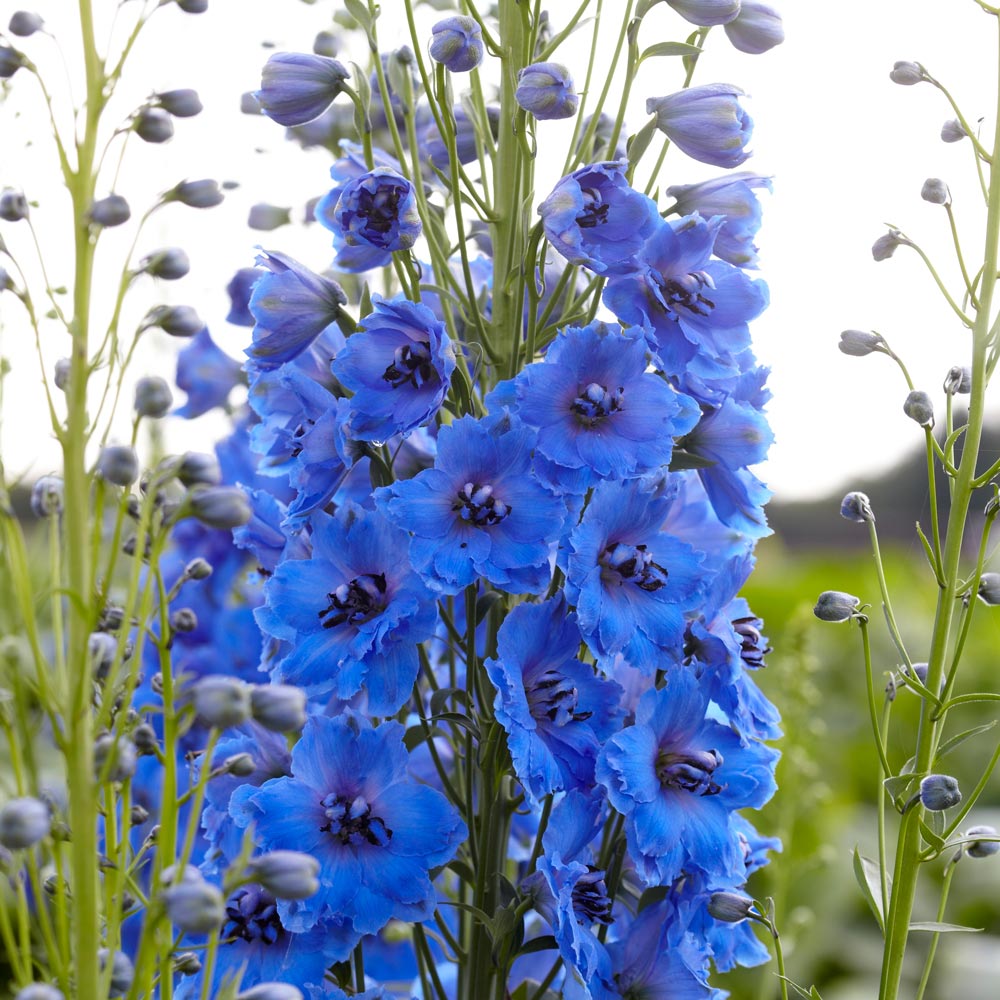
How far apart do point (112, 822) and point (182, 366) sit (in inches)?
34.1

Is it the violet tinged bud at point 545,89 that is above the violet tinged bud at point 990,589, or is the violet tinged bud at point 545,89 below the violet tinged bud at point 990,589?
above

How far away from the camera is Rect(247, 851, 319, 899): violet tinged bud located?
0.55m

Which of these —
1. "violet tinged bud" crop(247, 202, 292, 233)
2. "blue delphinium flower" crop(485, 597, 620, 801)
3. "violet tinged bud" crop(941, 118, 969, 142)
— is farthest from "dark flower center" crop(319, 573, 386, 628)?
"violet tinged bud" crop(247, 202, 292, 233)

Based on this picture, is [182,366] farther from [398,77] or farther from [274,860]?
[274,860]

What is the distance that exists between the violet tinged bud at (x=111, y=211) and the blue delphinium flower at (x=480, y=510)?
27 cm

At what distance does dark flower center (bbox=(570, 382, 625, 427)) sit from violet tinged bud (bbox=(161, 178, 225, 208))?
279 millimetres

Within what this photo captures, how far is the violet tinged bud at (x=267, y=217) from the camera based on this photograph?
140cm

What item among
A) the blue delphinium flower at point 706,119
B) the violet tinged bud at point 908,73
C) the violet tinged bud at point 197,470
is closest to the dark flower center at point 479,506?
the violet tinged bud at point 197,470

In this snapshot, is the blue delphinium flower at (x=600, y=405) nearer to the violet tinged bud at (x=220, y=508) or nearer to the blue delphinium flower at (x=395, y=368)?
the blue delphinium flower at (x=395, y=368)

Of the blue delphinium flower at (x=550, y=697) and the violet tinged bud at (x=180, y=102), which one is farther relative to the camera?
the blue delphinium flower at (x=550, y=697)

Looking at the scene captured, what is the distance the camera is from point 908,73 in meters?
0.85

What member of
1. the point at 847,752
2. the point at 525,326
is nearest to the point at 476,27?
the point at 525,326

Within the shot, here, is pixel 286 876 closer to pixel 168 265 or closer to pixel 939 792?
pixel 168 265

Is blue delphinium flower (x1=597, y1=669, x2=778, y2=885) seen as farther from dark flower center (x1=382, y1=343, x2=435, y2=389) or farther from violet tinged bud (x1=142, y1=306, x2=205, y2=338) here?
violet tinged bud (x1=142, y1=306, x2=205, y2=338)
